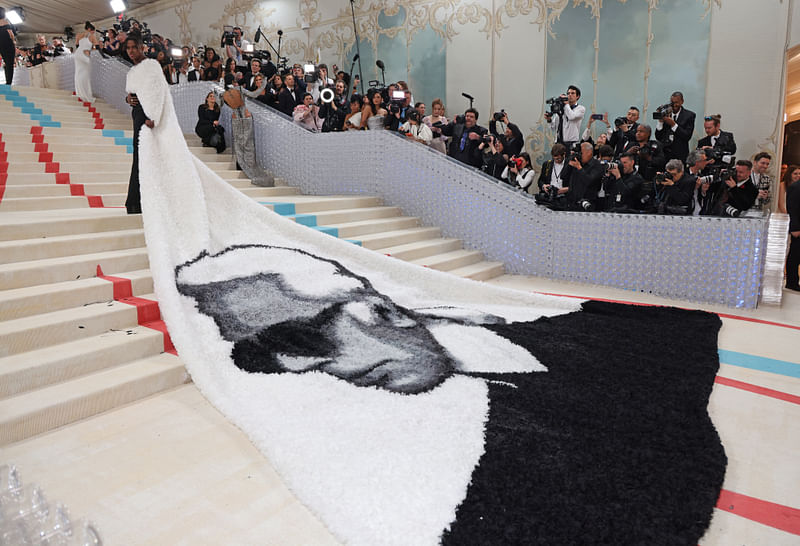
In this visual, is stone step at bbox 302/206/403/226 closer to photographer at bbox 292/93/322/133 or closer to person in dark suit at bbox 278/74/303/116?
photographer at bbox 292/93/322/133

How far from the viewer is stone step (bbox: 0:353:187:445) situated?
2.12 metres

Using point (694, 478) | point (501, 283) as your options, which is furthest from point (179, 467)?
point (501, 283)

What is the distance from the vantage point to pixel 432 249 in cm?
525

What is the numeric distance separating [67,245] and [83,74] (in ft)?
19.2

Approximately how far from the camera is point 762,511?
67.2 inches

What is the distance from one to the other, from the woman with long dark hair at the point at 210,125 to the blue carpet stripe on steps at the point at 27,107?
1.51m

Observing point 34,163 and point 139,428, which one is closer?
point 139,428

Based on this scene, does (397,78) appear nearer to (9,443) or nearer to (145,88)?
(145,88)

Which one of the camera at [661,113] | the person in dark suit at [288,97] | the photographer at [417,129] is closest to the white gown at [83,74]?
the person in dark suit at [288,97]

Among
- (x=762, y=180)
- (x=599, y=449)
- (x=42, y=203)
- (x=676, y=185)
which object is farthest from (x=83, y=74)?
(x=599, y=449)

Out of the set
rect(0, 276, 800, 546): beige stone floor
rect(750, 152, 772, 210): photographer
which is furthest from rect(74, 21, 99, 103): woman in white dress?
rect(750, 152, 772, 210): photographer

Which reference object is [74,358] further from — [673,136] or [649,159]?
[673,136]

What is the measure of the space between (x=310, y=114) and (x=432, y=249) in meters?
2.62

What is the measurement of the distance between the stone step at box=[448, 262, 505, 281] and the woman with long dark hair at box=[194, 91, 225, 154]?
11.3ft
